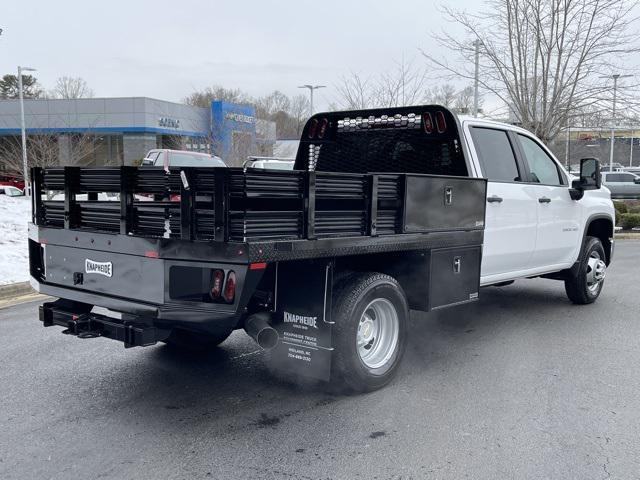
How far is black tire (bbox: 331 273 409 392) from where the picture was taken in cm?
455

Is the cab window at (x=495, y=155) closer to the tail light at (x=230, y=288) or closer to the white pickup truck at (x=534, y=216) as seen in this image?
the white pickup truck at (x=534, y=216)

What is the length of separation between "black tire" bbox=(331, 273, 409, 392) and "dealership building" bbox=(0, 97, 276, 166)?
27386 mm

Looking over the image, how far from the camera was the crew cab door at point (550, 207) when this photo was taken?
22.9 feet

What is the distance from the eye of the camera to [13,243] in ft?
36.9

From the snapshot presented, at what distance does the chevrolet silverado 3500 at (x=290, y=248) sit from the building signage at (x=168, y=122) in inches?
1362

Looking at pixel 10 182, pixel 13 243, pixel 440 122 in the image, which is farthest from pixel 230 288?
pixel 10 182

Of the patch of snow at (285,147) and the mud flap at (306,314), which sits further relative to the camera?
the patch of snow at (285,147)

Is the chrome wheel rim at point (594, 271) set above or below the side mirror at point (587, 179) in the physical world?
below

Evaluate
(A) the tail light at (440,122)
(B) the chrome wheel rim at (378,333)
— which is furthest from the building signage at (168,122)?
(B) the chrome wheel rim at (378,333)

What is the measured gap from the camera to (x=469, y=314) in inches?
305

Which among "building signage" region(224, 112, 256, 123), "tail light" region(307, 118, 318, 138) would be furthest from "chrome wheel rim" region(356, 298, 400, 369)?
"building signage" region(224, 112, 256, 123)

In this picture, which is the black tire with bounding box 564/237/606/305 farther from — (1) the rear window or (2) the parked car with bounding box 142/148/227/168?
(2) the parked car with bounding box 142/148/227/168

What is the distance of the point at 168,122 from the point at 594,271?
113 feet

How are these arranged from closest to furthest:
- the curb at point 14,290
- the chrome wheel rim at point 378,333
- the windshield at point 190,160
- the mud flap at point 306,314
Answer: the mud flap at point 306,314 < the chrome wheel rim at point 378,333 < the curb at point 14,290 < the windshield at point 190,160
